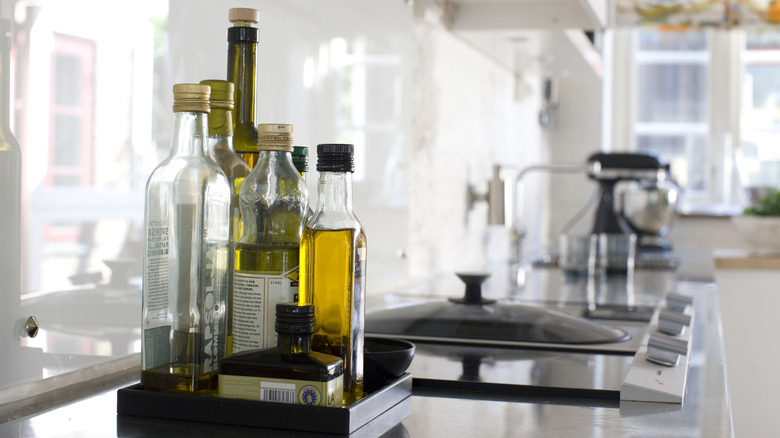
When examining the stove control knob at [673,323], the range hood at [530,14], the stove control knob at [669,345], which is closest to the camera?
the stove control knob at [669,345]

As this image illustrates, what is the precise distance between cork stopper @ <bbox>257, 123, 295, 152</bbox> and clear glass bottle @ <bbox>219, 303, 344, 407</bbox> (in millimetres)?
126

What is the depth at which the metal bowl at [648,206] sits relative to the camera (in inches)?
113

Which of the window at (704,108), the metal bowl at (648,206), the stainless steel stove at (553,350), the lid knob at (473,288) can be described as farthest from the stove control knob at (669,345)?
the window at (704,108)

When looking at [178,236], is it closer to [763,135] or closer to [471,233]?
[471,233]

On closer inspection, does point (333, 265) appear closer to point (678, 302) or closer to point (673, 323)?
point (673, 323)

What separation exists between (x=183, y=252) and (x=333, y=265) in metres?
0.12

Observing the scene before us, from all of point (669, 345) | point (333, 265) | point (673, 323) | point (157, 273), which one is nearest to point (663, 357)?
point (669, 345)

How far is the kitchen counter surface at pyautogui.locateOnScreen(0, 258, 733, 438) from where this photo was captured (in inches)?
25.0

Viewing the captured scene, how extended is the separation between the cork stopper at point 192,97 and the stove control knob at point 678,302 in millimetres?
1031

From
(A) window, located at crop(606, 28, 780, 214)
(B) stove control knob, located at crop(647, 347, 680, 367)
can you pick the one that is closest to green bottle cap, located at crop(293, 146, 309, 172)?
(B) stove control knob, located at crop(647, 347, 680, 367)

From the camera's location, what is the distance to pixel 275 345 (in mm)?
665

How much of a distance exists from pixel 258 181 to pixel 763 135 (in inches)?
169

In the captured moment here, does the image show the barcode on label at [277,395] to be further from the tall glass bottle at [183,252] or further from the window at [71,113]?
the window at [71,113]

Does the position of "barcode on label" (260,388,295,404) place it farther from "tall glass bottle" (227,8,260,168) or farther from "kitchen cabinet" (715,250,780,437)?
"kitchen cabinet" (715,250,780,437)
